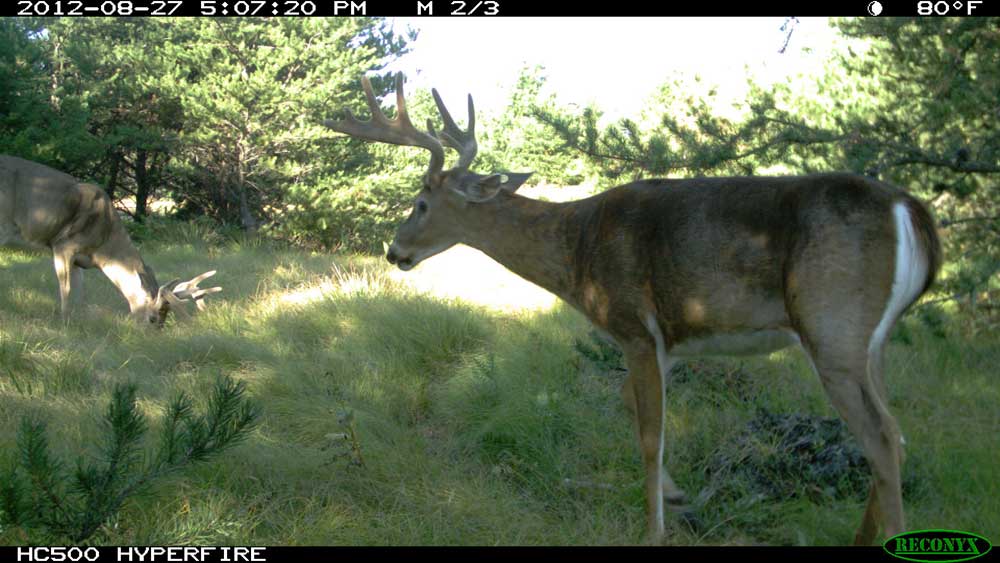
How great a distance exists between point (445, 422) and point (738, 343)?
228 cm

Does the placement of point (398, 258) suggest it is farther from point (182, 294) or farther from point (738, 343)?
point (182, 294)

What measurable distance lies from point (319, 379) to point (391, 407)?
686 mm

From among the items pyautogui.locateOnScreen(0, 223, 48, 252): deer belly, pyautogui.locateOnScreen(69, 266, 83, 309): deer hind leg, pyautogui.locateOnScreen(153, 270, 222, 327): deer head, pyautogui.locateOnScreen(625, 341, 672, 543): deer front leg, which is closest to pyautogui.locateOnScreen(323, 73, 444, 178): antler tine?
pyautogui.locateOnScreen(625, 341, 672, 543): deer front leg

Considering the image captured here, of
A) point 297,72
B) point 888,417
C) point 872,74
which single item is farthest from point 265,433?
point 297,72

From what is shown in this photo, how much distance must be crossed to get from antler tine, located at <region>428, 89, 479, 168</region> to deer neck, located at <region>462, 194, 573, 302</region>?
0.44 metres

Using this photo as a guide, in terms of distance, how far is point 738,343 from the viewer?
4109 mm

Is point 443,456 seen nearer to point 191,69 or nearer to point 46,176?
point 46,176

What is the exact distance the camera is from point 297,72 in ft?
57.2

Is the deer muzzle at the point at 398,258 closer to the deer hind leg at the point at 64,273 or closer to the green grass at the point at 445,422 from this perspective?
the green grass at the point at 445,422

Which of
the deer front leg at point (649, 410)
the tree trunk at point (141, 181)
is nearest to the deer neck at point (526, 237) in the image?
the deer front leg at point (649, 410)

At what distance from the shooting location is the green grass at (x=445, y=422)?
402 cm

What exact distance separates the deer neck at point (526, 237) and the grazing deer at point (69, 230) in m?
6.16

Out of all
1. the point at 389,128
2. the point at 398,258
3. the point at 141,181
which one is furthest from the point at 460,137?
the point at 141,181

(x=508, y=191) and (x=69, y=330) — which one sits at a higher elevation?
(x=508, y=191)
